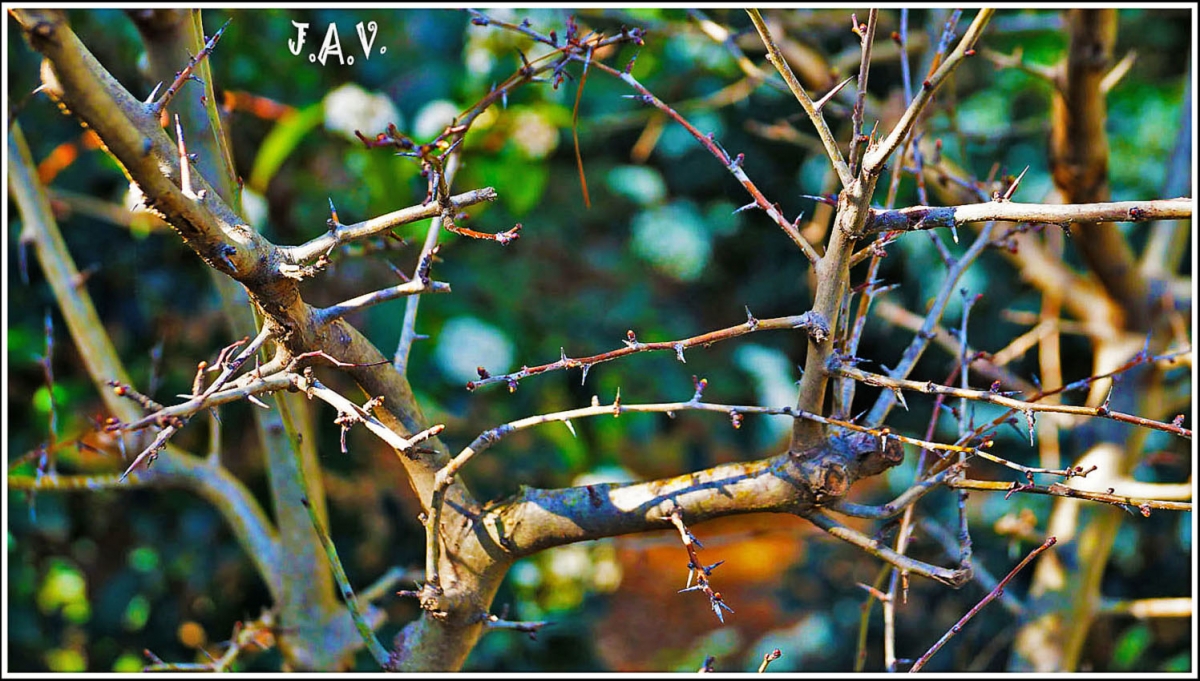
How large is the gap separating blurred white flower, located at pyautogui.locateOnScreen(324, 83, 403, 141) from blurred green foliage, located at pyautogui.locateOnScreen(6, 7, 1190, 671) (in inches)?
1.1

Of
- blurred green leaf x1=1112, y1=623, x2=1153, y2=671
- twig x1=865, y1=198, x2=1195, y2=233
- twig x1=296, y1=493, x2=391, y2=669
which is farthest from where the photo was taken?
blurred green leaf x1=1112, y1=623, x2=1153, y2=671

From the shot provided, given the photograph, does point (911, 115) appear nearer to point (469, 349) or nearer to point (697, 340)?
point (697, 340)

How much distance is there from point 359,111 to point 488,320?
366 mm

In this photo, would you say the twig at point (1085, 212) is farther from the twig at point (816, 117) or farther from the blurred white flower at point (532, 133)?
the blurred white flower at point (532, 133)

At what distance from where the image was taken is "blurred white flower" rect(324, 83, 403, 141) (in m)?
1.47

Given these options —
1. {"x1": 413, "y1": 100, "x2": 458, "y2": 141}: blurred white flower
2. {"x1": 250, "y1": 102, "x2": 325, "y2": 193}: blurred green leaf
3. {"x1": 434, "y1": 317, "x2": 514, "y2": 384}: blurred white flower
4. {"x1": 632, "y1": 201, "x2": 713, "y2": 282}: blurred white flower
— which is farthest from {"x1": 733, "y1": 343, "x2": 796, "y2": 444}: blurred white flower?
{"x1": 250, "y1": 102, "x2": 325, "y2": 193}: blurred green leaf

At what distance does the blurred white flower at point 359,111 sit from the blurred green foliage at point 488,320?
3 centimetres

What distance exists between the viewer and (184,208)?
0.52 metres

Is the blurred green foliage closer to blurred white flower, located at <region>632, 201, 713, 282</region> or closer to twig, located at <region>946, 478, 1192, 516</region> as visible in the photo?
blurred white flower, located at <region>632, 201, 713, 282</region>

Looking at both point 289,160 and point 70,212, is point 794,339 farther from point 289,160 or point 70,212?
point 70,212

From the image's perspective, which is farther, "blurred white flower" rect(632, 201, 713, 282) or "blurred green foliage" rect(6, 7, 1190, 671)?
"blurred white flower" rect(632, 201, 713, 282)

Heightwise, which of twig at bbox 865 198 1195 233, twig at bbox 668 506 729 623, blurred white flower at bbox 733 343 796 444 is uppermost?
twig at bbox 865 198 1195 233

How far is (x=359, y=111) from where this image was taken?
1.47 metres

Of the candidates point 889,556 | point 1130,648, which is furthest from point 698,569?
point 1130,648
